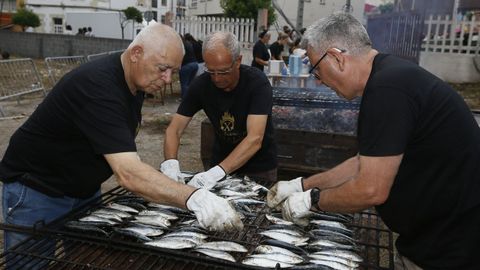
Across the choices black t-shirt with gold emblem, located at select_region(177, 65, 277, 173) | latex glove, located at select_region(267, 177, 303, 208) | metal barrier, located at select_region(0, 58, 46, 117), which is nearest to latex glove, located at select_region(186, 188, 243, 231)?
latex glove, located at select_region(267, 177, 303, 208)

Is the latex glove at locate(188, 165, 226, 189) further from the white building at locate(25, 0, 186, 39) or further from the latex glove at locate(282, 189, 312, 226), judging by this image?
the white building at locate(25, 0, 186, 39)

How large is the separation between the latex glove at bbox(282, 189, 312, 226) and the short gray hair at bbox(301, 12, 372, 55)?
88cm

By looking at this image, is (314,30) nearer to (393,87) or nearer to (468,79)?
(393,87)

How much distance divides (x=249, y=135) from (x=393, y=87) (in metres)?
1.79

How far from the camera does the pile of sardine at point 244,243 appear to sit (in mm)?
2166

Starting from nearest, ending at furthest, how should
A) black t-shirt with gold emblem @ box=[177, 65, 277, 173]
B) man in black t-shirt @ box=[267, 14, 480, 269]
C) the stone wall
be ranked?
man in black t-shirt @ box=[267, 14, 480, 269] < black t-shirt with gold emblem @ box=[177, 65, 277, 173] < the stone wall

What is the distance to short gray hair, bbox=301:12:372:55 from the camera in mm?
2115

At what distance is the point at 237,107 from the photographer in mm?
3652

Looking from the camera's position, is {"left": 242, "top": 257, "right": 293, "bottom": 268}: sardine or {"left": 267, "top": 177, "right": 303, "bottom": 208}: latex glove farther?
{"left": 267, "top": 177, "right": 303, "bottom": 208}: latex glove

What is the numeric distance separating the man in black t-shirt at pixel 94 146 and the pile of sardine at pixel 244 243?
6.6 inches

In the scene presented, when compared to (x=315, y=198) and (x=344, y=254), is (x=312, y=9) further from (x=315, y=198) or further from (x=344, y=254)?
(x=344, y=254)

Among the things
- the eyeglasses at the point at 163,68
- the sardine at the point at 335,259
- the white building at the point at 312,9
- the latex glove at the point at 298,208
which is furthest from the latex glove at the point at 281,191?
the white building at the point at 312,9

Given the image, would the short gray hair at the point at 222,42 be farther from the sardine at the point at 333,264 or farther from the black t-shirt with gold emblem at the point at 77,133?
the sardine at the point at 333,264

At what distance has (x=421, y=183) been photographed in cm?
204
